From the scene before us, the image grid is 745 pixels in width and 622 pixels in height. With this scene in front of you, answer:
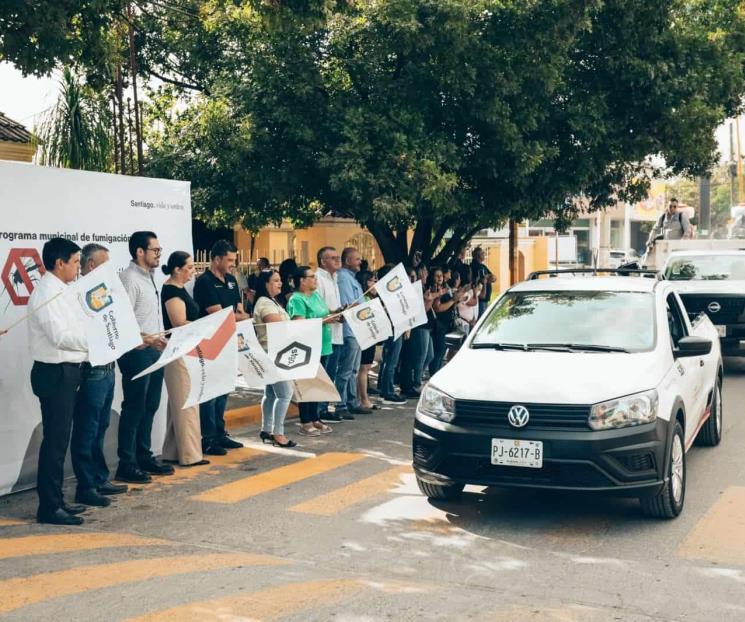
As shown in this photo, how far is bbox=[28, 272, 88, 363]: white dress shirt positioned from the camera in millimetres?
6914

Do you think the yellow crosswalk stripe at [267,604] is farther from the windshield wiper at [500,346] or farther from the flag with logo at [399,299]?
the flag with logo at [399,299]

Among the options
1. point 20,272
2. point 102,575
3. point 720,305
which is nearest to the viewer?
point 102,575

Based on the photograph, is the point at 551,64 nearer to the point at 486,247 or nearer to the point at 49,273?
the point at 49,273

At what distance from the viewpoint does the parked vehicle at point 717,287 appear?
15055 mm

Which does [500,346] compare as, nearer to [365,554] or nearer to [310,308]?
[365,554]

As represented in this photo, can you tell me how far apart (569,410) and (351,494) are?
213 centimetres

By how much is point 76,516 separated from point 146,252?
7.45 feet

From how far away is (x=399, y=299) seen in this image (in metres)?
11.6

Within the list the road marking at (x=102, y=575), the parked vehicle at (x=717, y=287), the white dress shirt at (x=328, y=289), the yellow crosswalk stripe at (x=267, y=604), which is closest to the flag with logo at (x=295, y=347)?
the white dress shirt at (x=328, y=289)

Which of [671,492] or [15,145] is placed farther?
[15,145]

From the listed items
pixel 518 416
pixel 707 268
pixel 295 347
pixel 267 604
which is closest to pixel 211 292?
pixel 295 347

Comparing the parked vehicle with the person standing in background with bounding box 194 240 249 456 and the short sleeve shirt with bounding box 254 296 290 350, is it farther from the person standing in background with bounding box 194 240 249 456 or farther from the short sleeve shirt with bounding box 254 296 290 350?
the person standing in background with bounding box 194 240 249 456

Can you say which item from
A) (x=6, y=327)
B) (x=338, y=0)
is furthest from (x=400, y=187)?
(x=6, y=327)

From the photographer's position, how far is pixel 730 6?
17.2 metres
